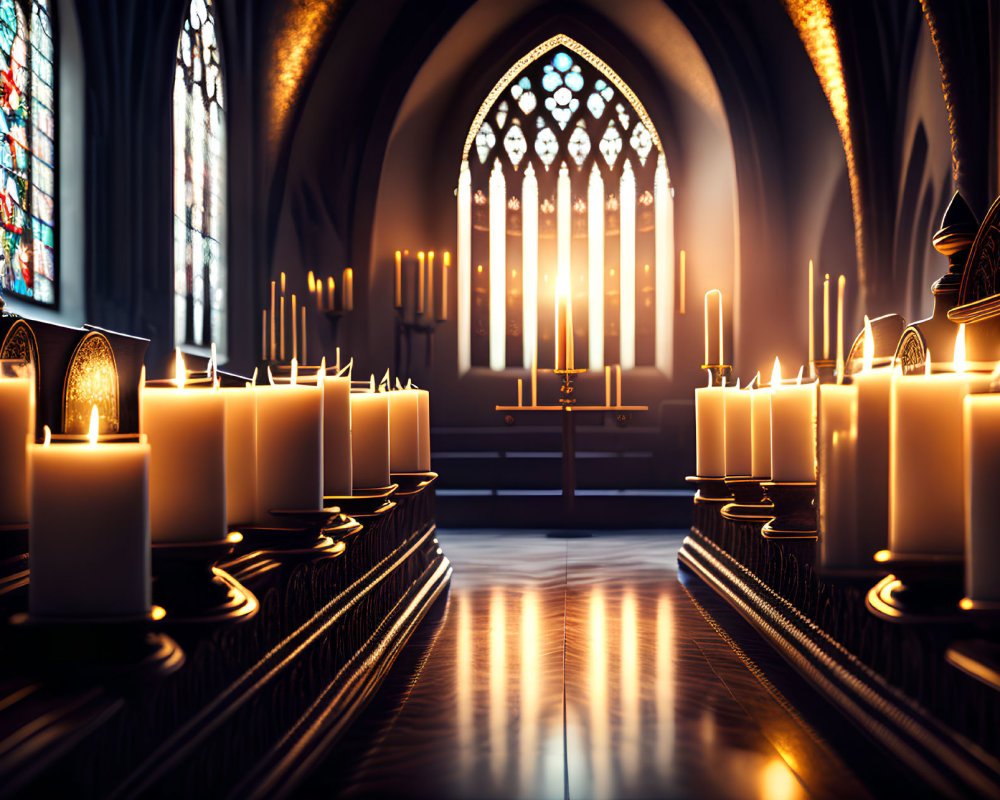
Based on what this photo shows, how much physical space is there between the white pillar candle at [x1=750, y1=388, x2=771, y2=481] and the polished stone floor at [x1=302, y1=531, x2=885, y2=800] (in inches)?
12.8

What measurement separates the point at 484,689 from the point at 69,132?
153 inches

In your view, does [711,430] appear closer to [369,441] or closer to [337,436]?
[369,441]

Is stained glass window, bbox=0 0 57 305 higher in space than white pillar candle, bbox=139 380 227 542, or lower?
higher

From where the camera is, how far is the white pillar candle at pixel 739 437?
2.06 m

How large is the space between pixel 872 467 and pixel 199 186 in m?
5.46

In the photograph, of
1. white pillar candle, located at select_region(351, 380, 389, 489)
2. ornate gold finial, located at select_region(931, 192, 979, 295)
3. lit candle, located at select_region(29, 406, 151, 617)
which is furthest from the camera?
white pillar candle, located at select_region(351, 380, 389, 489)

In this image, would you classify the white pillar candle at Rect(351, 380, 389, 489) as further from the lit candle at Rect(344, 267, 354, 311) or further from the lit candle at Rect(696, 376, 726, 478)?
the lit candle at Rect(344, 267, 354, 311)

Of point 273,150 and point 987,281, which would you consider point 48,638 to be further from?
point 273,150

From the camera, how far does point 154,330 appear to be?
15.0 ft

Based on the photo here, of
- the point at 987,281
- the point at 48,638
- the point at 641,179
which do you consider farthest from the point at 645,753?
the point at 641,179

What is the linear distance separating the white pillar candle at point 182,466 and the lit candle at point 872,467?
63 cm

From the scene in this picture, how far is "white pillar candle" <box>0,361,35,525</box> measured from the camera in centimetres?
77

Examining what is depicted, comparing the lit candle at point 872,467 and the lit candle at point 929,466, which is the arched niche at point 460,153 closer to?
the lit candle at point 872,467

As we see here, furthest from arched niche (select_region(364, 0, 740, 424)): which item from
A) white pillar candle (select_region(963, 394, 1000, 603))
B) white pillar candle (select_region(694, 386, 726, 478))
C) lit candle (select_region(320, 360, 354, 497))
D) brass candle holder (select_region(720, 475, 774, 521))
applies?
white pillar candle (select_region(963, 394, 1000, 603))
